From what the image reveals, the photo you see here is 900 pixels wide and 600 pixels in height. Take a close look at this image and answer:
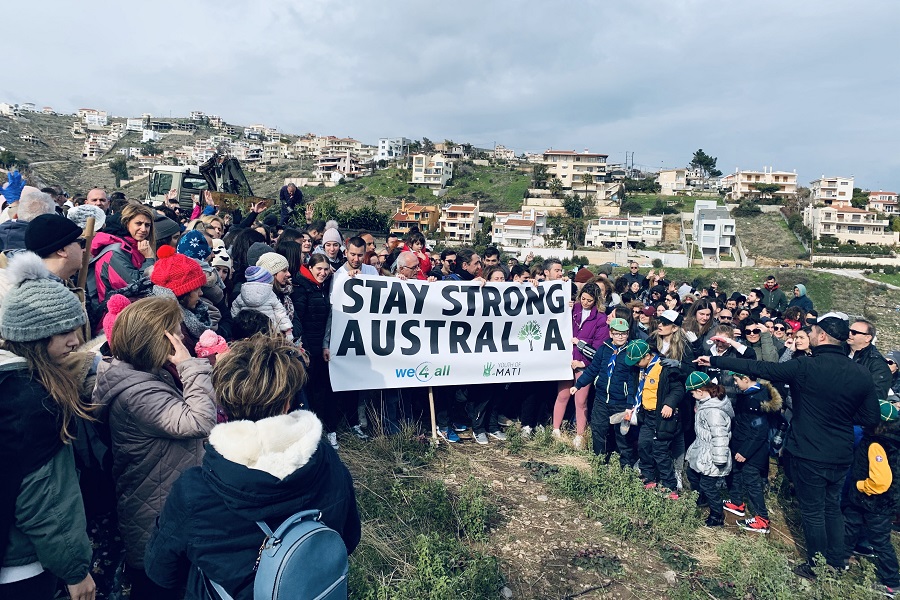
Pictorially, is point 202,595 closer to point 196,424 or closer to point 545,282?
point 196,424

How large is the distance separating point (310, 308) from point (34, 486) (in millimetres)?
4076

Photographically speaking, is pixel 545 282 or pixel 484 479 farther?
pixel 545 282

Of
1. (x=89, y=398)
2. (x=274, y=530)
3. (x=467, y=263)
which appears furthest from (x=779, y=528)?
(x=89, y=398)

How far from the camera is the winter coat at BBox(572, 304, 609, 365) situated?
7.38m

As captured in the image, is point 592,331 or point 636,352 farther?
point 592,331

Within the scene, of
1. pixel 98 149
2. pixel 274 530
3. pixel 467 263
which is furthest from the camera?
pixel 98 149

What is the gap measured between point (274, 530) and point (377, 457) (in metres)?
4.23

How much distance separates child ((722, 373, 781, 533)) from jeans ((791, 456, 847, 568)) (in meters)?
0.75

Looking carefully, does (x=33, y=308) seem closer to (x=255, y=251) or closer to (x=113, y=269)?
(x=113, y=269)

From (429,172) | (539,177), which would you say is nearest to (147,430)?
(539,177)

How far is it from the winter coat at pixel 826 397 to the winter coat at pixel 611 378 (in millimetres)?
1436

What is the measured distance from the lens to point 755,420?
5684 mm

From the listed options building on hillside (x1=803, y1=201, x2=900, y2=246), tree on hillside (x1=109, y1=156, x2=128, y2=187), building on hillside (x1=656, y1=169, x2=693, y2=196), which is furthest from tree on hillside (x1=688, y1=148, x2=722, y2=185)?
tree on hillside (x1=109, y1=156, x2=128, y2=187)

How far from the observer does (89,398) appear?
2.87 meters
